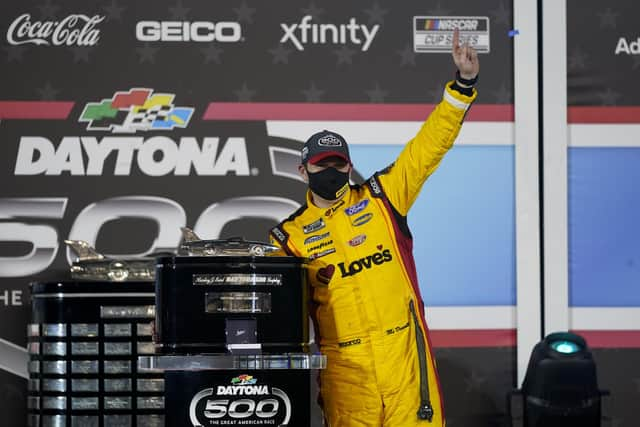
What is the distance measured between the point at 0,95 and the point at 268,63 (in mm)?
1363

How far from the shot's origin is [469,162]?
17.9 feet

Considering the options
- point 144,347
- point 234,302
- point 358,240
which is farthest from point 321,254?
point 144,347

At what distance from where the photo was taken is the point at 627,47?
18.4 ft

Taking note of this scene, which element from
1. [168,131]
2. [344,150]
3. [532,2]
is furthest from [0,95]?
[532,2]

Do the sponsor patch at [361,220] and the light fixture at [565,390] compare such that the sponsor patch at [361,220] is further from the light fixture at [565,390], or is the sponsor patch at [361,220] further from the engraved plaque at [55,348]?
the engraved plaque at [55,348]

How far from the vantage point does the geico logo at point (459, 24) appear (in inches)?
217

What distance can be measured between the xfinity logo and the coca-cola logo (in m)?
0.98

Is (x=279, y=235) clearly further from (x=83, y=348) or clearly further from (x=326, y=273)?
(x=83, y=348)

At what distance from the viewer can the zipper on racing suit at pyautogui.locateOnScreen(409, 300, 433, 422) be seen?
13.2ft

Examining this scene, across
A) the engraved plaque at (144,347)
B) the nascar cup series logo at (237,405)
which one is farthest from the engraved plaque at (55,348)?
the nascar cup series logo at (237,405)

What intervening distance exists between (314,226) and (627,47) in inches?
93.7

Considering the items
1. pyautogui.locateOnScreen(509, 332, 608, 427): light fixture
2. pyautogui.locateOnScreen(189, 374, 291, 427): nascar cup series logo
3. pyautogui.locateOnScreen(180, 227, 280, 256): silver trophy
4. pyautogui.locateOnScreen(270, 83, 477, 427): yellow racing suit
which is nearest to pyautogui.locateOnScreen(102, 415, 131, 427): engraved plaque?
pyautogui.locateOnScreen(270, 83, 477, 427): yellow racing suit

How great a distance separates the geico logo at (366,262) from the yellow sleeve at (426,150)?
8.5 inches

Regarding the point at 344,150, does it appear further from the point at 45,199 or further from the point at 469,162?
the point at 45,199
